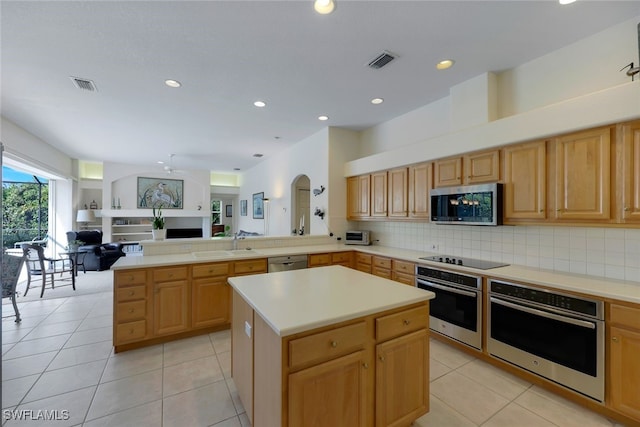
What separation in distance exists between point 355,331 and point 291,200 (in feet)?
16.2

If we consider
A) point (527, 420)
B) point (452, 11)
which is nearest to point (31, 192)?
point (452, 11)

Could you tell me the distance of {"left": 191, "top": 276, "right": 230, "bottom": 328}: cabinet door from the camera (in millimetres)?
3174

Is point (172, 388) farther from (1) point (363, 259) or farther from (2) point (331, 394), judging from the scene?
(1) point (363, 259)

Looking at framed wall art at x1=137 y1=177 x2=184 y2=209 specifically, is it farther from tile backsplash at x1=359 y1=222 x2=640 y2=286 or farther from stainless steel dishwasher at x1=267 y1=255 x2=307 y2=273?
tile backsplash at x1=359 y1=222 x2=640 y2=286

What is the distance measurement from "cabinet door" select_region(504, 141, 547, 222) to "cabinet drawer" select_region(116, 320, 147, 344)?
4.04m

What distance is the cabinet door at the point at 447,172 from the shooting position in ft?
10.3

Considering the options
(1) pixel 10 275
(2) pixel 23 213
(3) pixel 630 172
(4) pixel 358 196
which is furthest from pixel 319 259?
(2) pixel 23 213

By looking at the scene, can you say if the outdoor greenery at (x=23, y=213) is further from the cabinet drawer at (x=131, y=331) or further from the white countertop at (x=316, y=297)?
the white countertop at (x=316, y=297)

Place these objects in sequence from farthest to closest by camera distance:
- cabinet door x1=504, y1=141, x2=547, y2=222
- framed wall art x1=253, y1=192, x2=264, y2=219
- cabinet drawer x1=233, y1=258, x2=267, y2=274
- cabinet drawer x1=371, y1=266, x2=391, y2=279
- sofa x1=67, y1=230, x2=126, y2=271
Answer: framed wall art x1=253, y1=192, x2=264, y2=219, sofa x1=67, y1=230, x2=126, y2=271, cabinet drawer x1=371, y1=266, x2=391, y2=279, cabinet drawer x1=233, y1=258, x2=267, y2=274, cabinet door x1=504, y1=141, x2=547, y2=222

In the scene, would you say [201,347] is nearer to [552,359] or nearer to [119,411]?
[119,411]

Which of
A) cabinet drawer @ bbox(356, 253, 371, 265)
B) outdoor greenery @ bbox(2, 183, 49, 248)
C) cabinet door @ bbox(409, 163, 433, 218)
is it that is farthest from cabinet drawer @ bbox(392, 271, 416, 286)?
outdoor greenery @ bbox(2, 183, 49, 248)

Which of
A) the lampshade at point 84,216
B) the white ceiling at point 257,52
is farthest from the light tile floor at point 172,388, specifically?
the lampshade at point 84,216

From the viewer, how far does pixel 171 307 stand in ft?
10.00

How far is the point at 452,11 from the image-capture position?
2037 mm
